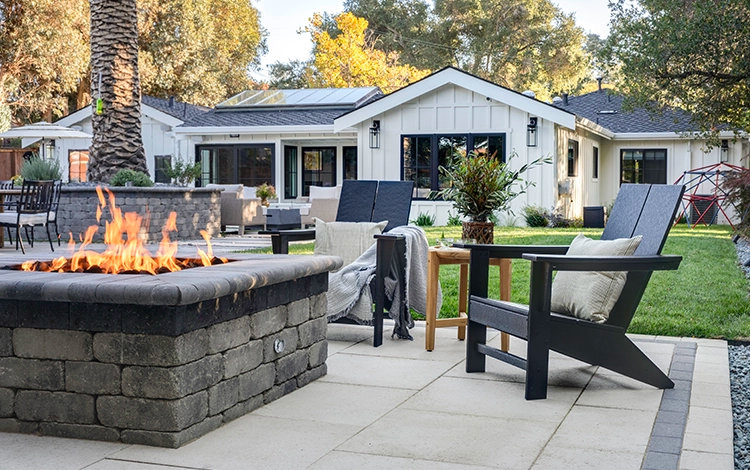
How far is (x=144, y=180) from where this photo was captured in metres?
12.8

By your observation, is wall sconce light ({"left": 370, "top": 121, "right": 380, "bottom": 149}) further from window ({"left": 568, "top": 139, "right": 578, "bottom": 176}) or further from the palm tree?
the palm tree

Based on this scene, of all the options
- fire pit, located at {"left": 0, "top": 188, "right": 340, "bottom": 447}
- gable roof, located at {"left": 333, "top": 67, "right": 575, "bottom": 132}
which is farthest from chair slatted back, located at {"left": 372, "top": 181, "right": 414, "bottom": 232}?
gable roof, located at {"left": 333, "top": 67, "right": 575, "bottom": 132}

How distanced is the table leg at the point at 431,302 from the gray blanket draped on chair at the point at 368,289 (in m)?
0.31

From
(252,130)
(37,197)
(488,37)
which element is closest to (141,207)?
(37,197)

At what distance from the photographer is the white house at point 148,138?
2170 cm

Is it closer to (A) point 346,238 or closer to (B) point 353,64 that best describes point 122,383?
(A) point 346,238

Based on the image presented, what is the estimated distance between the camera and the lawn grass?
5965mm

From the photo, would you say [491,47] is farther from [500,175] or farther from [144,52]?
[500,175]

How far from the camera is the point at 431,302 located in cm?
519

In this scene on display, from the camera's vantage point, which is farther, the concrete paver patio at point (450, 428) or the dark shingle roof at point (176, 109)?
the dark shingle roof at point (176, 109)

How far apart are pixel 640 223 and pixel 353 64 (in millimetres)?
26917

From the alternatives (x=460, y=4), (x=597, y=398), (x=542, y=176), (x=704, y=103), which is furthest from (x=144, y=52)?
(x=597, y=398)

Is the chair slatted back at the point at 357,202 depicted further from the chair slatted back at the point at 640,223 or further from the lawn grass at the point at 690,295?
the chair slatted back at the point at 640,223

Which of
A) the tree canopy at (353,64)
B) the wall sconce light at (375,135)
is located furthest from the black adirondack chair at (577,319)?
the tree canopy at (353,64)
